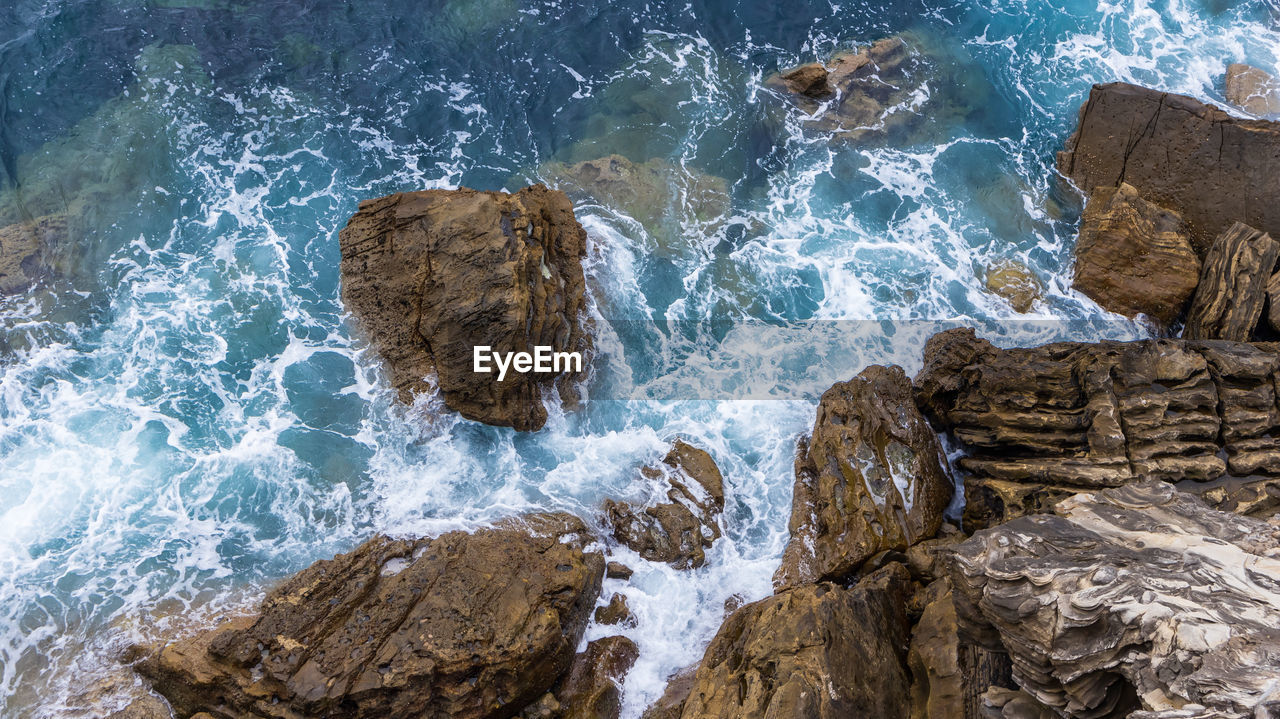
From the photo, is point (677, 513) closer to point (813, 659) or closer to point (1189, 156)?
point (813, 659)

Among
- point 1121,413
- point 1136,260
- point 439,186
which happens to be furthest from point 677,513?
point 1136,260

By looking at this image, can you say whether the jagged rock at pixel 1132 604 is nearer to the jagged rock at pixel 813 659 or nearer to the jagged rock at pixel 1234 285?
the jagged rock at pixel 813 659

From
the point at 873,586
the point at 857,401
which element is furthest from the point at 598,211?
the point at 873,586

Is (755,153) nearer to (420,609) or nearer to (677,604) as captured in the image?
(677,604)

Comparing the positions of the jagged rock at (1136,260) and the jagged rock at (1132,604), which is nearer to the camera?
the jagged rock at (1132,604)

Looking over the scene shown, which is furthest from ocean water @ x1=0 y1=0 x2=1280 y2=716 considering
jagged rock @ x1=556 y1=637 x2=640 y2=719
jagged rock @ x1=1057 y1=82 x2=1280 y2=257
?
jagged rock @ x1=1057 y1=82 x2=1280 y2=257

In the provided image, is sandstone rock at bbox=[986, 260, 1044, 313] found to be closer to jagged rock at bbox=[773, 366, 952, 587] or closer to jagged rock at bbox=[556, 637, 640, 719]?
jagged rock at bbox=[773, 366, 952, 587]

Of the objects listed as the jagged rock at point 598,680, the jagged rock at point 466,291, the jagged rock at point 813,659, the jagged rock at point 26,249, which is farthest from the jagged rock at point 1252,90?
the jagged rock at point 26,249
